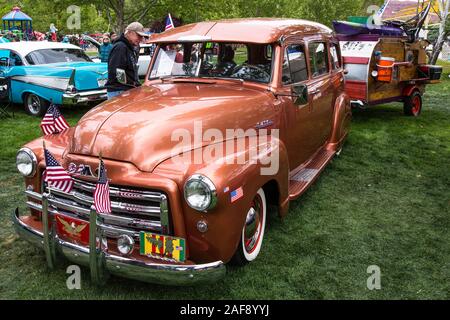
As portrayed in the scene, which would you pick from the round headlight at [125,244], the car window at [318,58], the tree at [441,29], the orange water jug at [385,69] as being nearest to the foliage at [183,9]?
the tree at [441,29]

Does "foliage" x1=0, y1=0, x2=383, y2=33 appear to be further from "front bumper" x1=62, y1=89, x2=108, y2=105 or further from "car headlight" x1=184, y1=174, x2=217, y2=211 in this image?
"car headlight" x1=184, y1=174, x2=217, y2=211

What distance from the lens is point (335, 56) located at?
6074mm

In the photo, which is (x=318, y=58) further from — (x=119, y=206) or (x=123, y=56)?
(x=119, y=206)

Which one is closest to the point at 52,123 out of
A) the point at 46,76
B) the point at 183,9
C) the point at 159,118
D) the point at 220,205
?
the point at 159,118

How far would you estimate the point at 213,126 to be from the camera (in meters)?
3.52

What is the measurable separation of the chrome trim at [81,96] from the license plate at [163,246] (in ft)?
21.3

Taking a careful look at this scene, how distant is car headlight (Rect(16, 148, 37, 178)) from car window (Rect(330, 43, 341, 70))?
3965 mm

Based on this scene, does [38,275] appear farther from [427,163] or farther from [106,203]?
[427,163]

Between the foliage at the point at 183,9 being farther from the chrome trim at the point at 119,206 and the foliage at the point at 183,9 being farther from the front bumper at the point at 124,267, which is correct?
the front bumper at the point at 124,267

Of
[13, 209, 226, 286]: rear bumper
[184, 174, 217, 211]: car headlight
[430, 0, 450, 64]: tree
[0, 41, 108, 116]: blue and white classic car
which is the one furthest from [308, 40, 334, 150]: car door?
[430, 0, 450, 64]: tree

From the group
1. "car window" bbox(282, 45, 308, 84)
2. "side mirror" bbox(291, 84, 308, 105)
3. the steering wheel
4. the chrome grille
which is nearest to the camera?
the chrome grille

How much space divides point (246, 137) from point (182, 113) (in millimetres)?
567

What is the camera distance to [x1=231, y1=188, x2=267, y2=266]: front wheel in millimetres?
3410

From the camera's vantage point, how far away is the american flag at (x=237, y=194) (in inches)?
116
